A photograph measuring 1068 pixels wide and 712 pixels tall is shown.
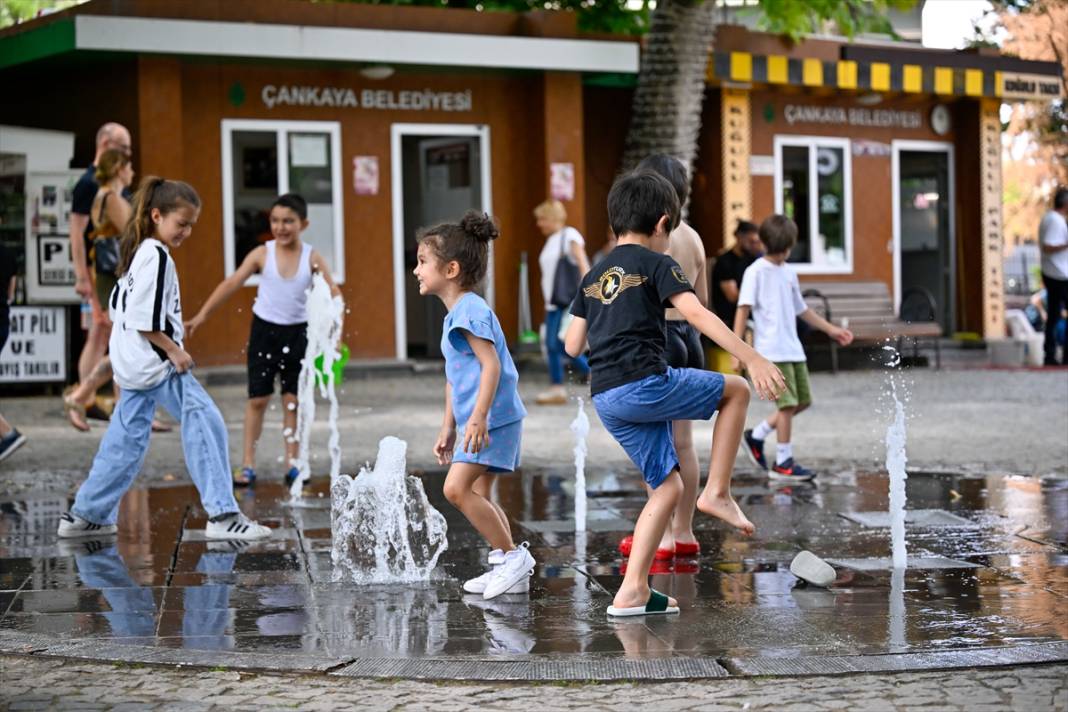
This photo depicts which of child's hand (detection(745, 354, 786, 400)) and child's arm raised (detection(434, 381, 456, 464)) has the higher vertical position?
child's hand (detection(745, 354, 786, 400))

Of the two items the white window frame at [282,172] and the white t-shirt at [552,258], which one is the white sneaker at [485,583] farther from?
the white window frame at [282,172]

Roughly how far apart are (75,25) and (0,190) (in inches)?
78.2

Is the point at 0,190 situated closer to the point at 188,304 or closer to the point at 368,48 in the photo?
the point at 188,304

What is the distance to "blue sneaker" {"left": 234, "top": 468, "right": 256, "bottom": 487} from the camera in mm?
9766

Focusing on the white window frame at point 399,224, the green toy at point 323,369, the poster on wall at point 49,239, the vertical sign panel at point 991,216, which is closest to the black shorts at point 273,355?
the green toy at point 323,369

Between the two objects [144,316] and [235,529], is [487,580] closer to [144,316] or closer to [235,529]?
[235,529]

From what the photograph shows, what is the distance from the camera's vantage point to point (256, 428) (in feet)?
32.2

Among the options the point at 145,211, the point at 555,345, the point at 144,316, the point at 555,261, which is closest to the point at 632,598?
the point at 144,316

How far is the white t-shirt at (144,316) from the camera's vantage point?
7.77m

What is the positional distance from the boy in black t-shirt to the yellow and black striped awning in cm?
1524

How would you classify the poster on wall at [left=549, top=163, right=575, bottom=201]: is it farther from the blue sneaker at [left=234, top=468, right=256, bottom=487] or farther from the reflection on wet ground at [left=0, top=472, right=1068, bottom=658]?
the reflection on wet ground at [left=0, top=472, right=1068, bottom=658]

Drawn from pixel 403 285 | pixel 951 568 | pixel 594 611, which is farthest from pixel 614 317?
pixel 403 285

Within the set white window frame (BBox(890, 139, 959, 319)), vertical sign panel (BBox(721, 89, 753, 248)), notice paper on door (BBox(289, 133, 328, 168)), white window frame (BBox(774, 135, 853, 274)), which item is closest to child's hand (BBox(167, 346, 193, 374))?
notice paper on door (BBox(289, 133, 328, 168))

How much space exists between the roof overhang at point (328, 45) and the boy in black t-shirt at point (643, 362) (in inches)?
481
